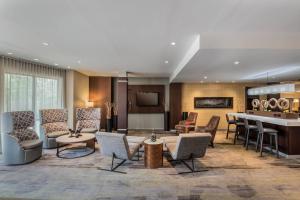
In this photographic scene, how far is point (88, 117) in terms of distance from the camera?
23.6ft

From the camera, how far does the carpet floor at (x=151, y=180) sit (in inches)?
121

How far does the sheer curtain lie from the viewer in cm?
539

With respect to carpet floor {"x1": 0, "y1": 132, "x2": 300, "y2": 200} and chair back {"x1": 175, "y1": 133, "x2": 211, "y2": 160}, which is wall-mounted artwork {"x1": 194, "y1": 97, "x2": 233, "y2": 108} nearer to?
carpet floor {"x1": 0, "y1": 132, "x2": 300, "y2": 200}

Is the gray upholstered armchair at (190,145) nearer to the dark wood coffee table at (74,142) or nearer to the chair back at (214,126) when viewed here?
the chair back at (214,126)

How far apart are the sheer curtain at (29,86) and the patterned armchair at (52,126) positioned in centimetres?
75

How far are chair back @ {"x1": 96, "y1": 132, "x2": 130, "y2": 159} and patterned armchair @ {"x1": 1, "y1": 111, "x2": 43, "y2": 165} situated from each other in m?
1.88

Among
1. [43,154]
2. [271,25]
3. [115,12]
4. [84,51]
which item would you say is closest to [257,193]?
[271,25]

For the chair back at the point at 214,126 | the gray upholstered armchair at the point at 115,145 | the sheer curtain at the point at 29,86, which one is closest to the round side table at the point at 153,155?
the gray upholstered armchair at the point at 115,145

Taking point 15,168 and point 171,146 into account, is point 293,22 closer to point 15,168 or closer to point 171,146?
point 171,146

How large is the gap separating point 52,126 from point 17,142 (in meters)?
1.70

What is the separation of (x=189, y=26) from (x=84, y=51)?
2.93 meters

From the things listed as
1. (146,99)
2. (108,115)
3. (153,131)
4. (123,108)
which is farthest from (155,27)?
(146,99)

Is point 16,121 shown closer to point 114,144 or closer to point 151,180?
point 114,144

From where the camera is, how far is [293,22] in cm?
306
